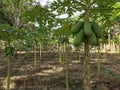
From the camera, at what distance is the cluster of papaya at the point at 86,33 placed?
4.25m

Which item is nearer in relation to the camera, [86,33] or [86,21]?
[86,33]

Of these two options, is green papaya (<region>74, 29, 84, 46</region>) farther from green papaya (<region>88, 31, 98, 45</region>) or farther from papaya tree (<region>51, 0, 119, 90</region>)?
green papaya (<region>88, 31, 98, 45</region>)

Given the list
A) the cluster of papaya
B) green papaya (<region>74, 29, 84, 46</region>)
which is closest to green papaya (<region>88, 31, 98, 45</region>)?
the cluster of papaya

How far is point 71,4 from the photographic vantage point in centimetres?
496

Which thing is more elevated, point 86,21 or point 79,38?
point 86,21

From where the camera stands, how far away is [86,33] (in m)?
4.26

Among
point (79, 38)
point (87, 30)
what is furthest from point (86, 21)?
point (79, 38)

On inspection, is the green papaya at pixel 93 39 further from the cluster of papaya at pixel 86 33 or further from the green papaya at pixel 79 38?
the green papaya at pixel 79 38

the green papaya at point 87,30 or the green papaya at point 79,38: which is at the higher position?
the green papaya at point 87,30

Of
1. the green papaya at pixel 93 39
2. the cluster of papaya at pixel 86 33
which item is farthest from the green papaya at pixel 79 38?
the green papaya at pixel 93 39

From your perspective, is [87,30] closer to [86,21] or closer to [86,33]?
[86,33]

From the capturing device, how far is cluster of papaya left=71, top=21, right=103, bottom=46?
4250 millimetres

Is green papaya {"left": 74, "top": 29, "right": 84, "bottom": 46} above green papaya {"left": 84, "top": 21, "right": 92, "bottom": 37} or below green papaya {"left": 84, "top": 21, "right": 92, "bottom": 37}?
below

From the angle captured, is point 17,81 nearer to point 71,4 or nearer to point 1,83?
point 1,83
